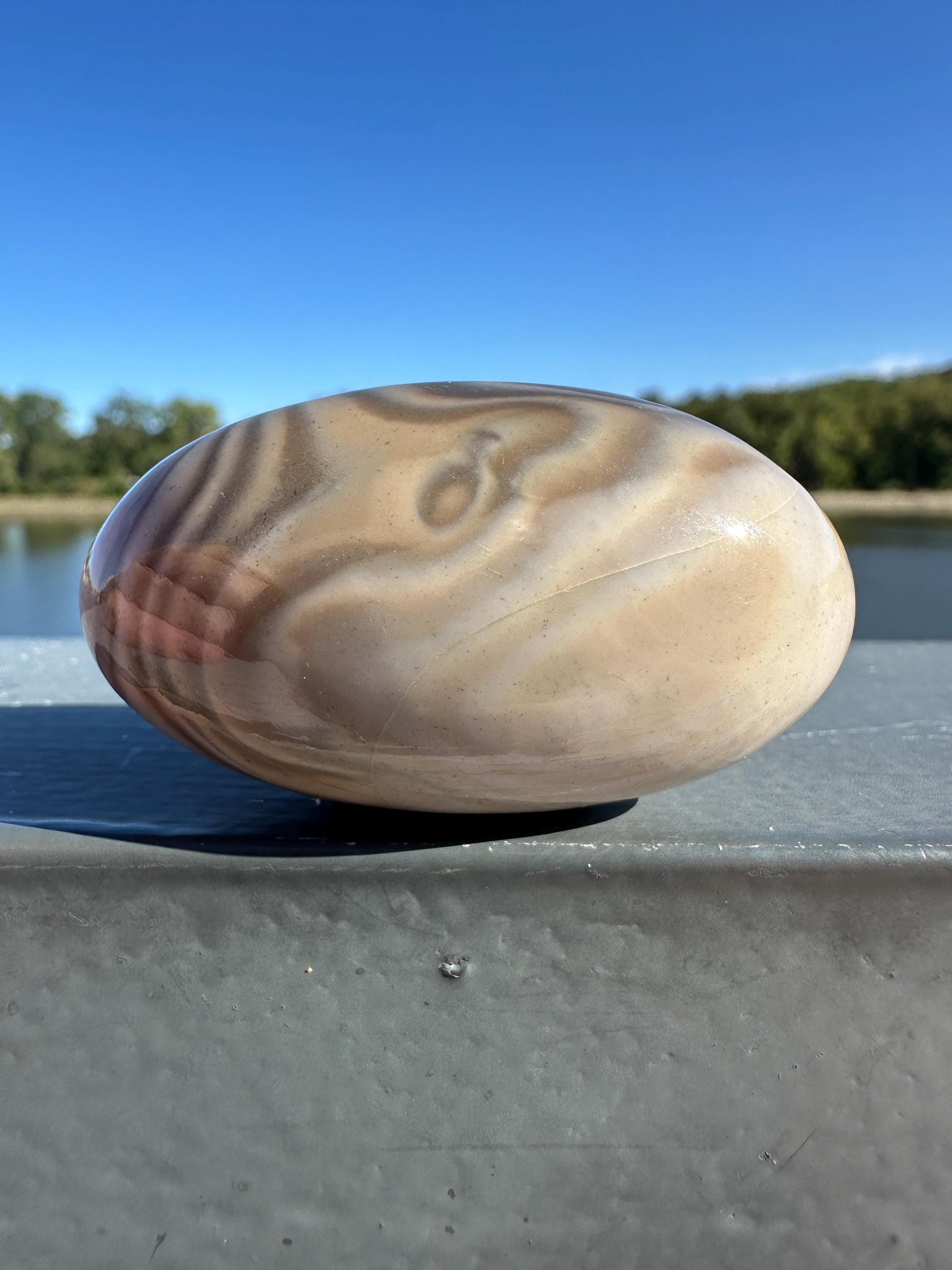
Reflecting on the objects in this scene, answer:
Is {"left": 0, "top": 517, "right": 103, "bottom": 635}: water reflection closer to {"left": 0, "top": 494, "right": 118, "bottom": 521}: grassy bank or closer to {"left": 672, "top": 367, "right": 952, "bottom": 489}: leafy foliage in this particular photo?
{"left": 0, "top": 494, "right": 118, "bottom": 521}: grassy bank

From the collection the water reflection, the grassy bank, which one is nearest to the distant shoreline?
the grassy bank

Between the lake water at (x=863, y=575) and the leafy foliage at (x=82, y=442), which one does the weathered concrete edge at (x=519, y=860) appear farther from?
the leafy foliage at (x=82, y=442)

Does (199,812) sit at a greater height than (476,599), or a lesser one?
lesser

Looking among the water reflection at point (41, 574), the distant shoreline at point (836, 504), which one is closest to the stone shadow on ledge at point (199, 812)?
the water reflection at point (41, 574)

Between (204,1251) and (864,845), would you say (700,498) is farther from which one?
(204,1251)

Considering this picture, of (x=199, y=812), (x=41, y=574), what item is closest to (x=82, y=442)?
(x=41, y=574)

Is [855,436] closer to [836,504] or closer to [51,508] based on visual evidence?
[836,504]
